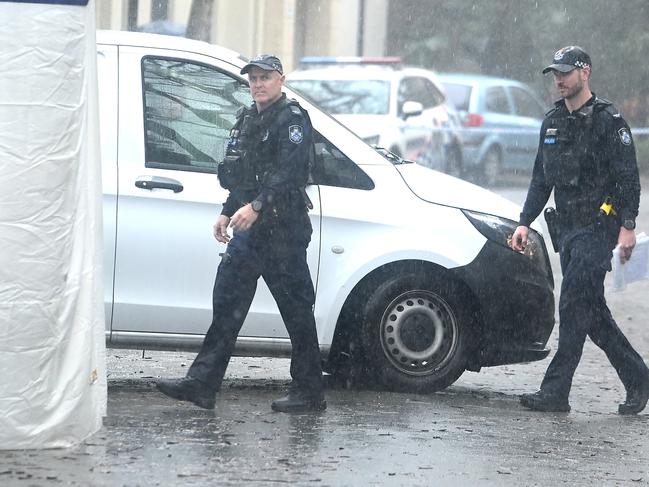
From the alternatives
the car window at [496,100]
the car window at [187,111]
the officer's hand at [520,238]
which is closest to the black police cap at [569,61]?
the officer's hand at [520,238]

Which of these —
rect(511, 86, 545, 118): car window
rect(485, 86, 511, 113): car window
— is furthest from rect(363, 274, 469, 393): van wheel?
rect(511, 86, 545, 118): car window

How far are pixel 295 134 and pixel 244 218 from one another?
458mm

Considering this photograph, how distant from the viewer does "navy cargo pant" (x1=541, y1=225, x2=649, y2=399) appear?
739 cm

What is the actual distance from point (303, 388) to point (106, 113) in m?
1.67

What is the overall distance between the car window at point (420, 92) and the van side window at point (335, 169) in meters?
14.5

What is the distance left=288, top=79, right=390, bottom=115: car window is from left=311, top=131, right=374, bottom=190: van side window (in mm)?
13771

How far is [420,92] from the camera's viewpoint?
23266mm

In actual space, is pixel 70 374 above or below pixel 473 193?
below

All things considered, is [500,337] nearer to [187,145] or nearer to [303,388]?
[303,388]

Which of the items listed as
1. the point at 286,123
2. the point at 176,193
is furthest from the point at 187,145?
the point at 286,123

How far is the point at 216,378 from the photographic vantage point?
22.6 ft

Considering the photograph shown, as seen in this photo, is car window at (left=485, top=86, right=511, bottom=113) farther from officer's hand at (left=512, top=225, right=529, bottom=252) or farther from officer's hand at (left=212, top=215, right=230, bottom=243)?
officer's hand at (left=212, top=215, right=230, bottom=243)

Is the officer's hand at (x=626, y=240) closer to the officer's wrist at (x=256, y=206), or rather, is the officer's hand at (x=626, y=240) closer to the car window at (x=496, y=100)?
the officer's wrist at (x=256, y=206)

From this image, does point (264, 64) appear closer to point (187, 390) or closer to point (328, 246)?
point (328, 246)
